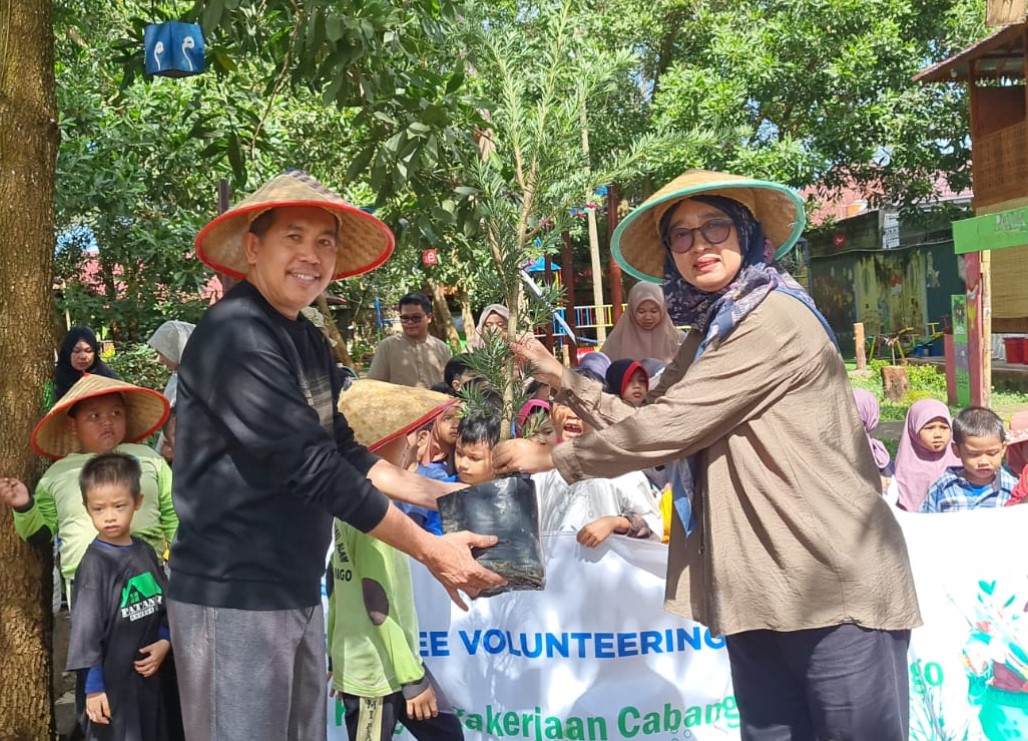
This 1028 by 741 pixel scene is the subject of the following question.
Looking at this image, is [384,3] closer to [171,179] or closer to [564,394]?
[564,394]

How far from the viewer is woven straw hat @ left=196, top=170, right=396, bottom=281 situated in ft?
7.68

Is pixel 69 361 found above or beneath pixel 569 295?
beneath

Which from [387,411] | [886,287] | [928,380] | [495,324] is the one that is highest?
[886,287]

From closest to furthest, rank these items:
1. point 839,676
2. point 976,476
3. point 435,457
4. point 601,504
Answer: point 839,676, point 601,504, point 976,476, point 435,457

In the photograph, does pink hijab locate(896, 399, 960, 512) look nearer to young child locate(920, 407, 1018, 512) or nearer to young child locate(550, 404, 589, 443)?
young child locate(920, 407, 1018, 512)

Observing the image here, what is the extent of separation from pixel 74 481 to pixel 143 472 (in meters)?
0.29

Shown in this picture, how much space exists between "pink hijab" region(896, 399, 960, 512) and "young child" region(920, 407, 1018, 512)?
1.80 ft

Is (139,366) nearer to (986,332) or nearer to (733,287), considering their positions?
(733,287)

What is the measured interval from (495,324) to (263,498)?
82 cm

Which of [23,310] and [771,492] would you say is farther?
[23,310]

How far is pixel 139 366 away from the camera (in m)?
8.43

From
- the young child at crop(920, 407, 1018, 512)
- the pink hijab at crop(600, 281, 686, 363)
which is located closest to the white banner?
the young child at crop(920, 407, 1018, 512)

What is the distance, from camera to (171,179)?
26.9 feet

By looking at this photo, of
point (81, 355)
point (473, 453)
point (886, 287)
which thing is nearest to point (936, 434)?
point (473, 453)
